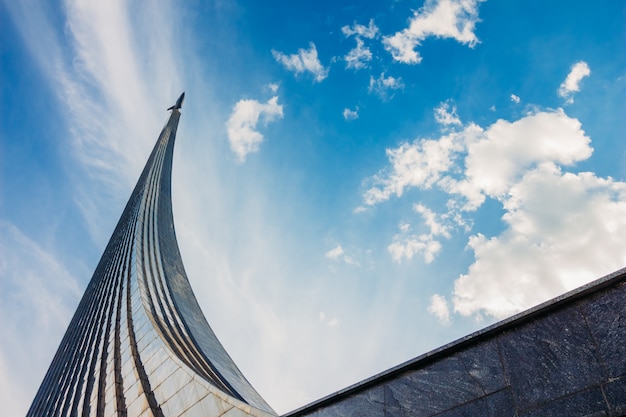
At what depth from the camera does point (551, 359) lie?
4.16 m

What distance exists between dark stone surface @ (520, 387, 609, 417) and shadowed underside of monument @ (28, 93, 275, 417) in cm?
393

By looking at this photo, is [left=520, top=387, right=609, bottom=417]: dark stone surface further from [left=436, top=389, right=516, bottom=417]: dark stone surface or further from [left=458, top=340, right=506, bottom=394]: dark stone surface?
[left=458, top=340, right=506, bottom=394]: dark stone surface

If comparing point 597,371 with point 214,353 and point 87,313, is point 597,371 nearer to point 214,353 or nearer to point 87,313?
point 214,353

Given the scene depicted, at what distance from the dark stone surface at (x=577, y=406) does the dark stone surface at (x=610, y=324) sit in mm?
220

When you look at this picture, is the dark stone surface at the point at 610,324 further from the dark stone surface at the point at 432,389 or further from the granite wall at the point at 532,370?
the dark stone surface at the point at 432,389

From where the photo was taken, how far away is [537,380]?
4.16m

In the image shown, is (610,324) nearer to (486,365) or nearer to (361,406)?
(486,365)

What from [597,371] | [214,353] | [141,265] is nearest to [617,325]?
[597,371]

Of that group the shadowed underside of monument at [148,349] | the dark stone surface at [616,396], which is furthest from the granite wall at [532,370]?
the shadowed underside of monument at [148,349]

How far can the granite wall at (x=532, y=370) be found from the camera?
388 centimetres

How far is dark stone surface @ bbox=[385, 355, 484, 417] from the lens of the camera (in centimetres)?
450

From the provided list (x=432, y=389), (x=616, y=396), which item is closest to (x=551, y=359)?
(x=616, y=396)

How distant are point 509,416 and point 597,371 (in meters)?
0.82

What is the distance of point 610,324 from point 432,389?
170 cm
